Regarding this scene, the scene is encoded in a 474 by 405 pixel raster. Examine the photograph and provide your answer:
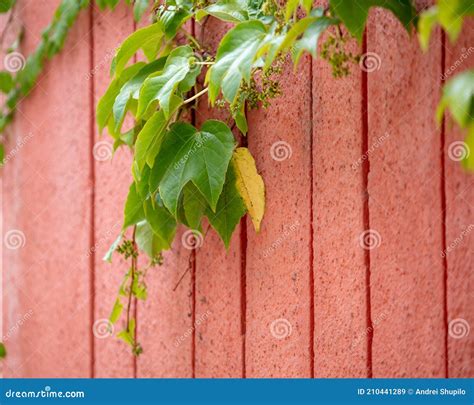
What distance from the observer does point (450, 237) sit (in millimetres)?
1079

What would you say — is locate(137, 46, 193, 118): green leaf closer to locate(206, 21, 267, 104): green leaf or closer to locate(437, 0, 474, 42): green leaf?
locate(206, 21, 267, 104): green leaf

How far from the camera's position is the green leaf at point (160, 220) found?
1341 mm

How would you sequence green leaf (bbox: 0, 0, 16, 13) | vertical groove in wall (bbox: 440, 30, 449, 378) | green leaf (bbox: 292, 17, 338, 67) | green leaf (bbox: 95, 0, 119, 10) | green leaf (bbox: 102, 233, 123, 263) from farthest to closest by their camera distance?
green leaf (bbox: 0, 0, 16, 13) → green leaf (bbox: 95, 0, 119, 10) → green leaf (bbox: 102, 233, 123, 263) → vertical groove in wall (bbox: 440, 30, 449, 378) → green leaf (bbox: 292, 17, 338, 67)

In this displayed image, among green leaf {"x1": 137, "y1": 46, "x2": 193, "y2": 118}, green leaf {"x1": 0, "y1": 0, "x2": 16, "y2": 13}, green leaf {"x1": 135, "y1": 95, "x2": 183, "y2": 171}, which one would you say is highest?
green leaf {"x1": 0, "y1": 0, "x2": 16, "y2": 13}

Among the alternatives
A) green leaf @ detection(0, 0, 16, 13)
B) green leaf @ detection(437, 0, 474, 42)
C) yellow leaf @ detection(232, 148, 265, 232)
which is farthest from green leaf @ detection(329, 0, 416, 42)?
green leaf @ detection(0, 0, 16, 13)

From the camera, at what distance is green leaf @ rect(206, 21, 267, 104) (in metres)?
0.98

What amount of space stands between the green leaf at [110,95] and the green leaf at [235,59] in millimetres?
317

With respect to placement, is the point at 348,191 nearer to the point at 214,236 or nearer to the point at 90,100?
the point at 214,236

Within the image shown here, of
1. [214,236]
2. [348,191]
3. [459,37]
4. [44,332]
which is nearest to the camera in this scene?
[459,37]

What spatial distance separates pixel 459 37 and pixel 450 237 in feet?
0.95

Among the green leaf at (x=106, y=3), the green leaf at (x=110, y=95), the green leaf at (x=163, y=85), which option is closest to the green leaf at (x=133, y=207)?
the green leaf at (x=110, y=95)

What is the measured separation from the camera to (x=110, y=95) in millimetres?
1346

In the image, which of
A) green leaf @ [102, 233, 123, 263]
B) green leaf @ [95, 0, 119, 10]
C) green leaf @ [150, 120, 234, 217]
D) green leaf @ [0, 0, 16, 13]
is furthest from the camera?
green leaf @ [0, 0, 16, 13]

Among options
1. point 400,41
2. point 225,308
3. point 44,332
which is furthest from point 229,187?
point 44,332
